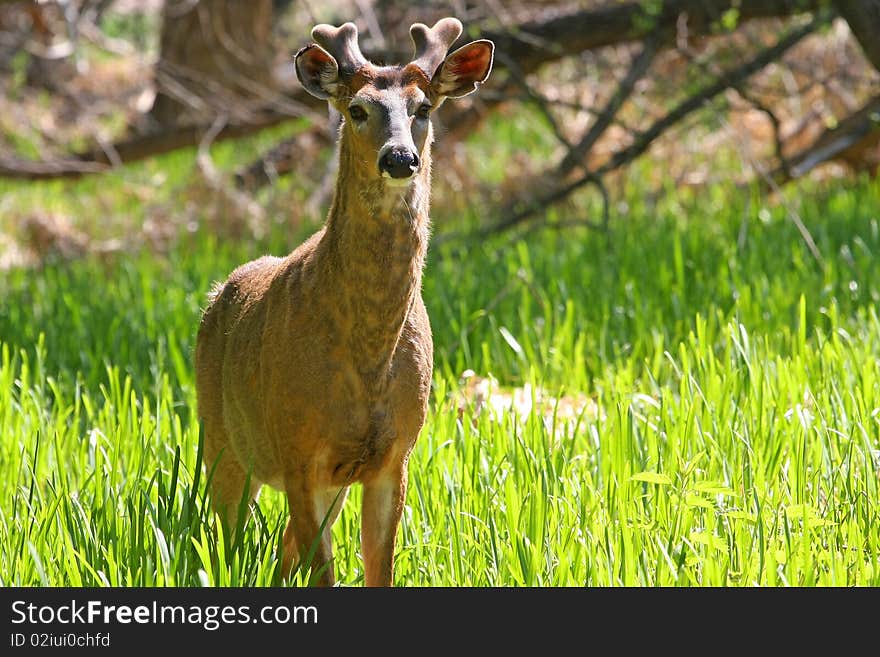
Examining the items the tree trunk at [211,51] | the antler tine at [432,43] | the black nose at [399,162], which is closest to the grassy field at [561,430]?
the black nose at [399,162]

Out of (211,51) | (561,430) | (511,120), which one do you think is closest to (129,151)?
(211,51)

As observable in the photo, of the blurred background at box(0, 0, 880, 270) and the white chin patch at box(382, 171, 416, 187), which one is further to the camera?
the blurred background at box(0, 0, 880, 270)

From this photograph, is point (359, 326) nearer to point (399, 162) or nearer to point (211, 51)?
point (399, 162)

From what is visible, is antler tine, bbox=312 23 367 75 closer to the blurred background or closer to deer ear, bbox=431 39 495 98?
deer ear, bbox=431 39 495 98

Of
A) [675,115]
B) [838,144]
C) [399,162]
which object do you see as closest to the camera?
[399,162]

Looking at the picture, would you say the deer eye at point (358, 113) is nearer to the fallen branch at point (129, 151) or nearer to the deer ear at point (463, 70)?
the deer ear at point (463, 70)

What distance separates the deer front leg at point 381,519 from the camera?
3.76 metres

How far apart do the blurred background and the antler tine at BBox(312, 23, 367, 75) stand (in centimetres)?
368

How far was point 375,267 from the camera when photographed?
3.68m

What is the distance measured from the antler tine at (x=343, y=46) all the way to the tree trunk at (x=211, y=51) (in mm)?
6671

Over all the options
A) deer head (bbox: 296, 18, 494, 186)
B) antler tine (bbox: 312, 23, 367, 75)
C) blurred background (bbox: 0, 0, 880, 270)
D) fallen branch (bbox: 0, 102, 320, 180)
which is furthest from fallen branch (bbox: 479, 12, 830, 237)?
antler tine (bbox: 312, 23, 367, 75)

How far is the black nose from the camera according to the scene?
11.0 feet

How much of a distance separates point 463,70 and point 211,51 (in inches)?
349
